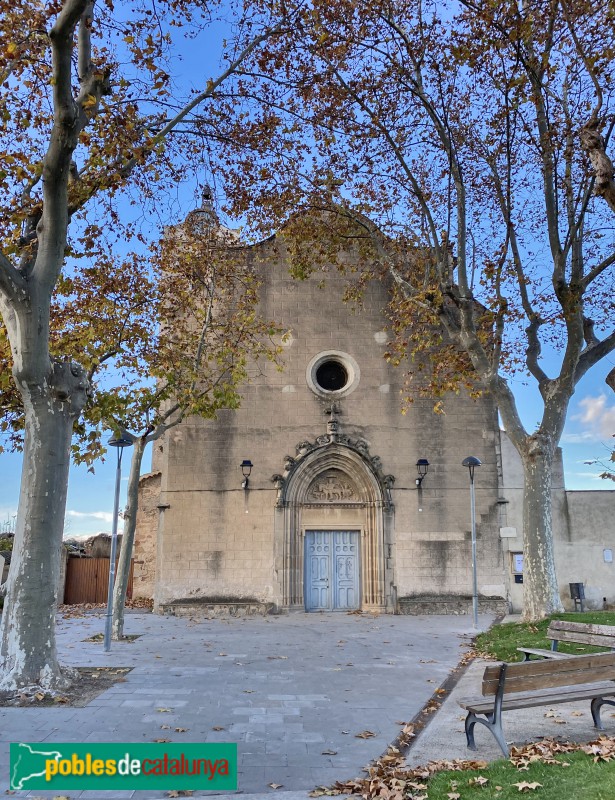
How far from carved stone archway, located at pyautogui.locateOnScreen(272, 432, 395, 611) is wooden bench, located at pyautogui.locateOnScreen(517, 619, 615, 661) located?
26.3ft

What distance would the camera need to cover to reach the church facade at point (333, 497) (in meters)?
15.6

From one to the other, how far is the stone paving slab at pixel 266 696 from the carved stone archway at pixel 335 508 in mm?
2963

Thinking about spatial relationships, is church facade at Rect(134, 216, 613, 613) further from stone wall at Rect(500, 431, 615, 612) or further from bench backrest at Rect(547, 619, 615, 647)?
bench backrest at Rect(547, 619, 615, 647)

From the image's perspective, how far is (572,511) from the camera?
52.5ft

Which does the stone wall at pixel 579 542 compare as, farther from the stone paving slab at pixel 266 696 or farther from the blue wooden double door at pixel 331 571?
the stone paving slab at pixel 266 696

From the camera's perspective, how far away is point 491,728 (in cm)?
480

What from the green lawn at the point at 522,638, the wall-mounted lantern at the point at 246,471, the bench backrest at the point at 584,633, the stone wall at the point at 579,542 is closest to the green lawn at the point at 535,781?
the bench backrest at the point at 584,633

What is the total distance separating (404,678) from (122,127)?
816cm

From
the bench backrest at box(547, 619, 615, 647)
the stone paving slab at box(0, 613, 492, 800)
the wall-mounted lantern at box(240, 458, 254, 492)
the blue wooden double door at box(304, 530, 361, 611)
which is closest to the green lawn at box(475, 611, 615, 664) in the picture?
the stone paving slab at box(0, 613, 492, 800)

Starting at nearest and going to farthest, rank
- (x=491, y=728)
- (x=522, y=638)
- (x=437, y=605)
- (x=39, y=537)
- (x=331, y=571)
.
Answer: (x=491, y=728), (x=39, y=537), (x=522, y=638), (x=437, y=605), (x=331, y=571)

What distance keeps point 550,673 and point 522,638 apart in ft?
16.0

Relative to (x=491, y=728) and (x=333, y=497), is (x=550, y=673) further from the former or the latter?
(x=333, y=497)

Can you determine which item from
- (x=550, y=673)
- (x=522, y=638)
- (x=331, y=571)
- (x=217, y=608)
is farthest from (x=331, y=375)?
(x=550, y=673)

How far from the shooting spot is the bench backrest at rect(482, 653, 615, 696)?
4.76m
